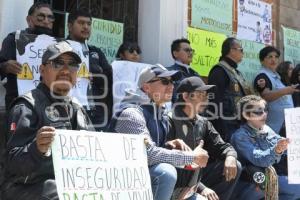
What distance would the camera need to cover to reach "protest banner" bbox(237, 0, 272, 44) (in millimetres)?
8023

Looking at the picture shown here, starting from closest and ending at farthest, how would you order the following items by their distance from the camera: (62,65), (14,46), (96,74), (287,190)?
(62,65) → (14,46) → (96,74) → (287,190)

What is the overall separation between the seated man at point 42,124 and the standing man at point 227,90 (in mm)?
2394

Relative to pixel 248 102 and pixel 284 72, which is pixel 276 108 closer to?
pixel 284 72

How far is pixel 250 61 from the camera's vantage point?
25.6ft

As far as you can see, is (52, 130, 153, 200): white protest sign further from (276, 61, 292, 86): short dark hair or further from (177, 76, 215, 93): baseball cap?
(276, 61, 292, 86): short dark hair

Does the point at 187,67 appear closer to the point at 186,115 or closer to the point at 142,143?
the point at 186,115

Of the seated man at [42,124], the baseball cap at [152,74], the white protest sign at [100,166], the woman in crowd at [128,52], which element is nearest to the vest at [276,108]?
the woman in crowd at [128,52]

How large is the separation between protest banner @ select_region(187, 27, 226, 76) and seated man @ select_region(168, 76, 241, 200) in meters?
2.32

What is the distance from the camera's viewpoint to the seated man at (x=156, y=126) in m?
3.87

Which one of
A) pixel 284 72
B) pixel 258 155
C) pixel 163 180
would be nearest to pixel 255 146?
pixel 258 155

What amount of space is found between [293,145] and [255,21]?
3564mm

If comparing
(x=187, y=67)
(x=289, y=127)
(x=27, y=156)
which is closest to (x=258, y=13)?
(x=187, y=67)

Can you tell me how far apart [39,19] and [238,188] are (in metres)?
2.38

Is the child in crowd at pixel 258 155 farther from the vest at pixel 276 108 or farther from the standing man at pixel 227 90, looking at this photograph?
the vest at pixel 276 108
